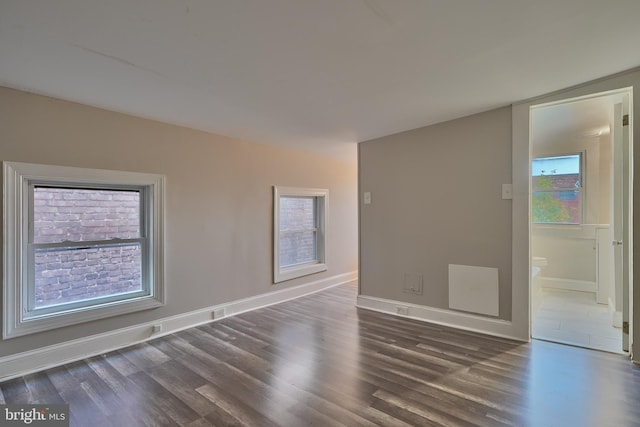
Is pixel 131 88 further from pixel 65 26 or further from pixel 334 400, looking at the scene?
pixel 334 400

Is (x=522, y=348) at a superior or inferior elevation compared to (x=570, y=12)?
inferior

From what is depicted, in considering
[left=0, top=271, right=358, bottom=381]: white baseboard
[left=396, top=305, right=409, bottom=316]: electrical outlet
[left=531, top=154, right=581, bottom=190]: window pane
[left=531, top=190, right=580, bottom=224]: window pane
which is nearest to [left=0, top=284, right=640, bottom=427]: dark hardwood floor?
[left=0, top=271, right=358, bottom=381]: white baseboard

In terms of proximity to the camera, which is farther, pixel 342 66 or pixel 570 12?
pixel 342 66

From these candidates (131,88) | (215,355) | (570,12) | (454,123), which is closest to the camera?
(570,12)

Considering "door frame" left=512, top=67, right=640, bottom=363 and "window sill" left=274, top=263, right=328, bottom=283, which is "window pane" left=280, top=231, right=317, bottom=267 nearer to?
"window sill" left=274, top=263, right=328, bottom=283

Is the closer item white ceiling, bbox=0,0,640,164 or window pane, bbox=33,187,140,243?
white ceiling, bbox=0,0,640,164

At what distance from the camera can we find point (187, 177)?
332cm

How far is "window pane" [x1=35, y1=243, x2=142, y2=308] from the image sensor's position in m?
2.54

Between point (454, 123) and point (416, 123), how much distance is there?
38 cm

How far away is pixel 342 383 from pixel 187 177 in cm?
251

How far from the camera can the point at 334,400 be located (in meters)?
1.97

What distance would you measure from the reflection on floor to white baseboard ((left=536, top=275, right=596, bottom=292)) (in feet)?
0.47

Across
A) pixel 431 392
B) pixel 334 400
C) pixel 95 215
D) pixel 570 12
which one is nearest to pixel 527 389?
→ pixel 431 392

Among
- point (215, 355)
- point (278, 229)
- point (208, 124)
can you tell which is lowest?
point (215, 355)
